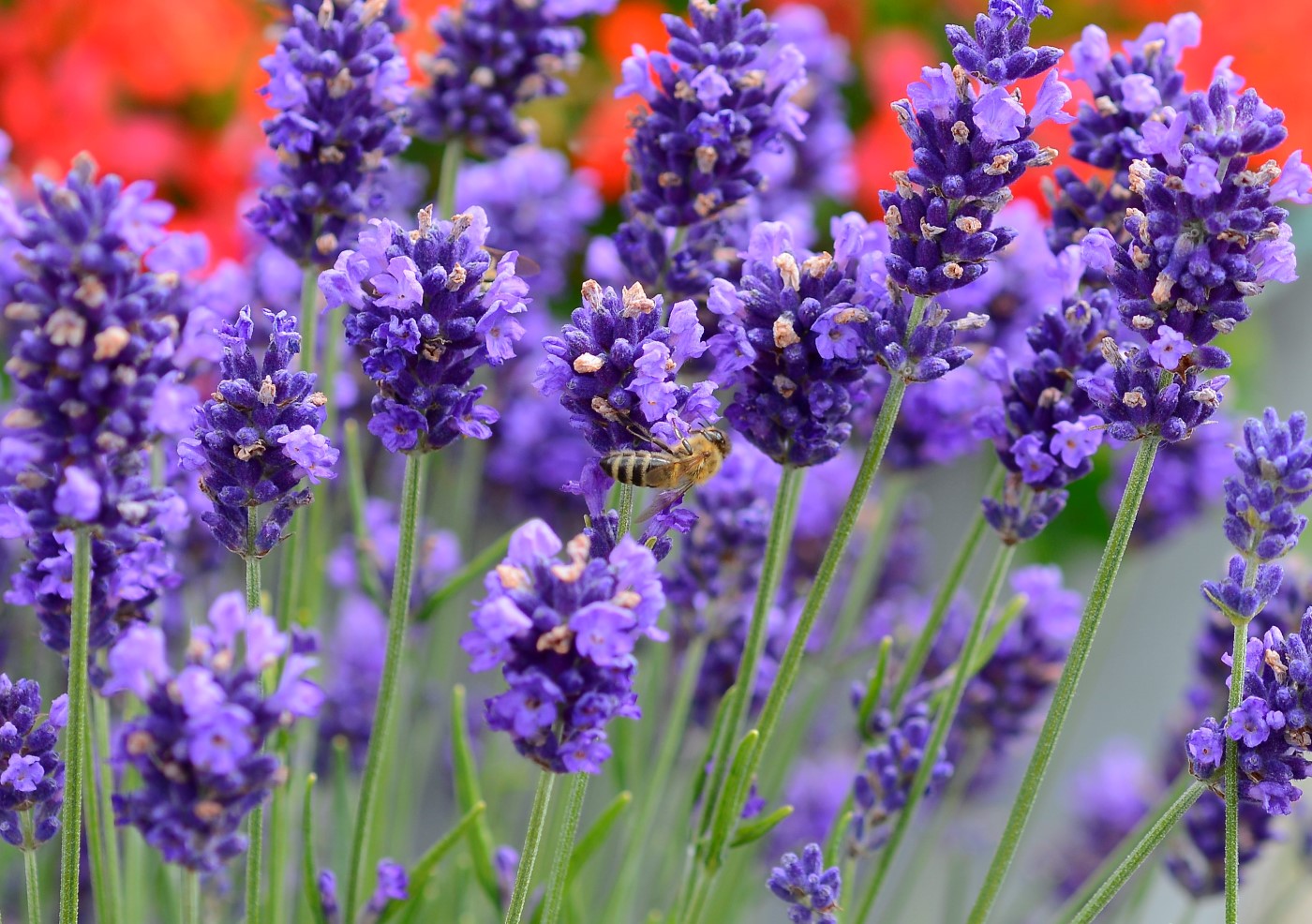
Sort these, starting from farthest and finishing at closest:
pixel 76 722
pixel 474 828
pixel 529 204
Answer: pixel 529 204 < pixel 474 828 < pixel 76 722

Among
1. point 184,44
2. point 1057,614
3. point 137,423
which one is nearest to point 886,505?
point 1057,614

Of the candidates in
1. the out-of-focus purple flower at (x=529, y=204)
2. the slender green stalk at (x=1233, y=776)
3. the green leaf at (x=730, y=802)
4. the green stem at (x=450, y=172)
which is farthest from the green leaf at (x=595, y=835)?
the out-of-focus purple flower at (x=529, y=204)

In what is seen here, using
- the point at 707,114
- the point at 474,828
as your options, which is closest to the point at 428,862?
the point at 474,828

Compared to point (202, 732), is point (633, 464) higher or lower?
higher

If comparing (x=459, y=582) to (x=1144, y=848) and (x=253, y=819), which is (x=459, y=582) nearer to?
(x=253, y=819)

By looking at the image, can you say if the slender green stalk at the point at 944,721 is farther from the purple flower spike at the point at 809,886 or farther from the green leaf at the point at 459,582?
the green leaf at the point at 459,582
